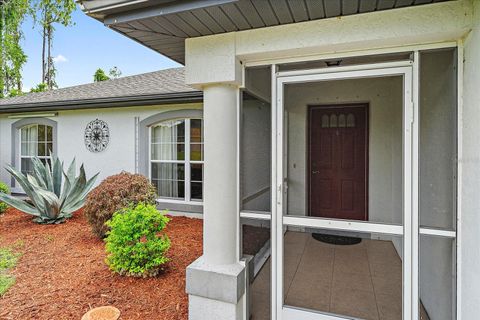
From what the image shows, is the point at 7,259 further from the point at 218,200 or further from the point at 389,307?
the point at 389,307

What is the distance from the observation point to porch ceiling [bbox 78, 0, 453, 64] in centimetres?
196

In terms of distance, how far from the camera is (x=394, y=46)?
2.15 meters

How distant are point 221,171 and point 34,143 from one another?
8.05 meters

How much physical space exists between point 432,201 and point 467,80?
3.14 feet

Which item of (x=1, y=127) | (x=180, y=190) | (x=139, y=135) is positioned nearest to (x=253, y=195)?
(x=180, y=190)

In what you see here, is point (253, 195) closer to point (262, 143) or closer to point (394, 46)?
point (262, 143)

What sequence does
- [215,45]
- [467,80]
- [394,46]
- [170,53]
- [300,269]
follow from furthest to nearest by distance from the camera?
[300,269] → [170,53] → [215,45] → [394,46] → [467,80]

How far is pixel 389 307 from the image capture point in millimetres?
2900

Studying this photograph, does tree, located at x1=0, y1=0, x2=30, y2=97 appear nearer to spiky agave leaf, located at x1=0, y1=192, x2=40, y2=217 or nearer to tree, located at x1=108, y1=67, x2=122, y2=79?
spiky agave leaf, located at x1=0, y1=192, x2=40, y2=217

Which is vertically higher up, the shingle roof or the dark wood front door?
the shingle roof

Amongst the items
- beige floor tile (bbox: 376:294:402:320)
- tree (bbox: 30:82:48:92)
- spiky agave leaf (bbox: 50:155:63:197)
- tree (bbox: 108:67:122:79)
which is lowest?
beige floor tile (bbox: 376:294:402:320)

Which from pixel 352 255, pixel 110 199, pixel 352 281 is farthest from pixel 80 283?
pixel 352 255

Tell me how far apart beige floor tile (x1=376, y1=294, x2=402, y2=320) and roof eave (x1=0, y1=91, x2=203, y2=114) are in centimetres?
458

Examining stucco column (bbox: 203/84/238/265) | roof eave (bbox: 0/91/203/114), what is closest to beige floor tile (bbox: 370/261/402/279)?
stucco column (bbox: 203/84/238/265)
